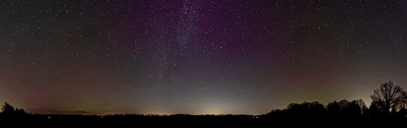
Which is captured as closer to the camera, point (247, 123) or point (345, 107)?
point (247, 123)

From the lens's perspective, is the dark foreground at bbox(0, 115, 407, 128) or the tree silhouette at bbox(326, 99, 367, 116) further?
the tree silhouette at bbox(326, 99, 367, 116)

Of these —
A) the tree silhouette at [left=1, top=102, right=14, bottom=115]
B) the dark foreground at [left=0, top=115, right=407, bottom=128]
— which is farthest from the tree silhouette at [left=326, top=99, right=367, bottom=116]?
the tree silhouette at [left=1, top=102, right=14, bottom=115]

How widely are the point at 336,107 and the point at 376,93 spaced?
3621 centimetres

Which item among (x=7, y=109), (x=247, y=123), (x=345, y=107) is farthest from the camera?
(x=345, y=107)

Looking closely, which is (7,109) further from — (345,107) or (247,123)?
(345,107)

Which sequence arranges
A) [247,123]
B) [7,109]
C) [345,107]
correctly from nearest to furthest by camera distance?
[247,123], [7,109], [345,107]

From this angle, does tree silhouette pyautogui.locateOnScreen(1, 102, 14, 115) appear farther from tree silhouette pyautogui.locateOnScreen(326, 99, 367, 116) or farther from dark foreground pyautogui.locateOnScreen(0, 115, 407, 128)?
tree silhouette pyautogui.locateOnScreen(326, 99, 367, 116)

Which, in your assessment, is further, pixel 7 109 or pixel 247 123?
pixel 7 109

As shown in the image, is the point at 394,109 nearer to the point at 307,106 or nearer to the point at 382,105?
the point at 382,105

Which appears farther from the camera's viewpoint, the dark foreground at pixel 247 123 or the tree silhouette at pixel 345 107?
the tree silhouette at pixel 345 107

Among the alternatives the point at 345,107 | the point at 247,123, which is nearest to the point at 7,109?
the point at 247,123

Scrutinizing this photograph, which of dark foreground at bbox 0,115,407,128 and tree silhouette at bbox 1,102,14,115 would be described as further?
tree silhouette at bbox 1,102,14,115

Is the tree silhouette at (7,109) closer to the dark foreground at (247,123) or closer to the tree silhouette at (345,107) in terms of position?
the dark foreground at (247,123)

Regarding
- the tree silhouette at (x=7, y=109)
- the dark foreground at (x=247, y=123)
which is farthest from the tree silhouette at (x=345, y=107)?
the tree silhouette at (x=7, y=109)
